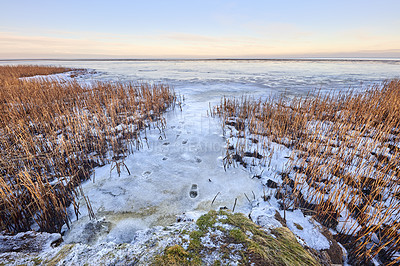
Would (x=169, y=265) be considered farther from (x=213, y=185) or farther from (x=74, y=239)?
(x=213, y=185)

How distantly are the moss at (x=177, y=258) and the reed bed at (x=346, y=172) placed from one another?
1.59 m

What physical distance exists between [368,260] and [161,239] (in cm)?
221

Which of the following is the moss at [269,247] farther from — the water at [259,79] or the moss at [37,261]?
the water at [259,79]

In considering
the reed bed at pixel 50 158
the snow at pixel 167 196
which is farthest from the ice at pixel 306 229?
the reed bed at pixel 50 158

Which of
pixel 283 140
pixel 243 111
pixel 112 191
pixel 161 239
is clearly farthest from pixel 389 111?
pixel 112 191

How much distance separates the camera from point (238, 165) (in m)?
3.60

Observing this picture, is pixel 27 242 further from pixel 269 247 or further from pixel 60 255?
A: pixel 269 247

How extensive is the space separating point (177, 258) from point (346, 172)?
3.47m

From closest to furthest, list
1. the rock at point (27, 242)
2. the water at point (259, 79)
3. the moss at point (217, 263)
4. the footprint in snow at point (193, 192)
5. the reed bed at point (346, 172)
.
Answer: the moss at point (217, 263)
the rock at point (27, 242)
the reed bed at point (346, 172)
the footprint in snow at point (193, 192)
the water at point (259, 79)

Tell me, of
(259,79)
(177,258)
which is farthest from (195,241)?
(259,79)

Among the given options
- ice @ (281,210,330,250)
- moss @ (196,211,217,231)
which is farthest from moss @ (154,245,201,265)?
ice @ (281,210,330,250)

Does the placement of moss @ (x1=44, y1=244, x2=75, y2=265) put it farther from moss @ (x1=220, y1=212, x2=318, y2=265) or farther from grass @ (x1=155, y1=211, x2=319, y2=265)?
moss @ (x1=220, y1=212, x2=318, y2=265)

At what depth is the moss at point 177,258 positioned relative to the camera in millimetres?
1127

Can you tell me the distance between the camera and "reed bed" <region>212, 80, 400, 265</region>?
79.7 inches
